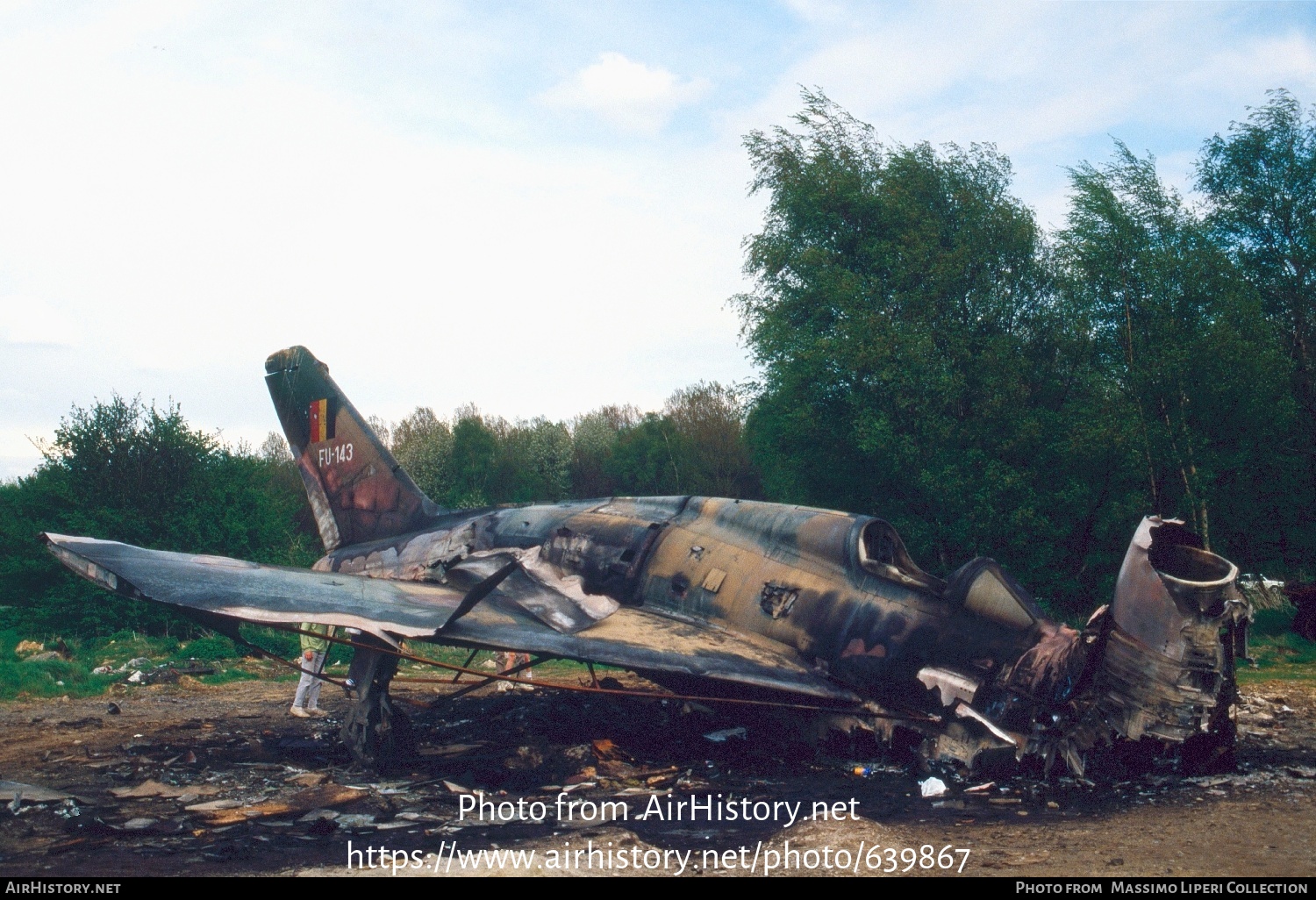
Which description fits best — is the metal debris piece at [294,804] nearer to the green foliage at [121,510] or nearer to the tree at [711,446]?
the green foliage at [121,510]

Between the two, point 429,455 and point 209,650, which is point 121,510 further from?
point 429,455

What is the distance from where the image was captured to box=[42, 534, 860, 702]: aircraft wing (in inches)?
309

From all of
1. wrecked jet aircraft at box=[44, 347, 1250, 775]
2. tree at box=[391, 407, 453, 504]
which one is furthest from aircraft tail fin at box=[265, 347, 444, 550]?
tree at box=[391, 407, 453, 504]

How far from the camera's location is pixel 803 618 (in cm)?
Answer: 934

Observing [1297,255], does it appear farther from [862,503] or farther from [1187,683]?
[1187,683]

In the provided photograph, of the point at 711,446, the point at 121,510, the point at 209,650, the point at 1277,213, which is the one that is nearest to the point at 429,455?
the point at 711,446

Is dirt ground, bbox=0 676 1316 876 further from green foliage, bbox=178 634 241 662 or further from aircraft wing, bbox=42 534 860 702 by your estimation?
green foliage, bbox=178 634 241 662

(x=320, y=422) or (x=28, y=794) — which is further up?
(x=320, y=422)

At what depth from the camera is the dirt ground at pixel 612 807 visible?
20.2 ft

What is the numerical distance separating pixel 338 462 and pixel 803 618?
346 inches

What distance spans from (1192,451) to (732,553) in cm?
2170

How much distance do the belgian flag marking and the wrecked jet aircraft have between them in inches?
196

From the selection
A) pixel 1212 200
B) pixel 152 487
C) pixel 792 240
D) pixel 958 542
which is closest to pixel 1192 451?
pixel 958 542

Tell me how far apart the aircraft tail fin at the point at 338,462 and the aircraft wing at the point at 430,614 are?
4.27 meters
